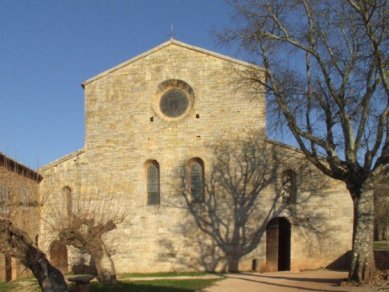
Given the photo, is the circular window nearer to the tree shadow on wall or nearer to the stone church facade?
the stone church facade

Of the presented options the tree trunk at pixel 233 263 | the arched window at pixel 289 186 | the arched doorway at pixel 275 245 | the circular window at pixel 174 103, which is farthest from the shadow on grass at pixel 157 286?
the circular window at pixel 174 103

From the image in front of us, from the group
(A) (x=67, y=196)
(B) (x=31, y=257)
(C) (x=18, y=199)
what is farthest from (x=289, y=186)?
(B) (x=31, y=257)

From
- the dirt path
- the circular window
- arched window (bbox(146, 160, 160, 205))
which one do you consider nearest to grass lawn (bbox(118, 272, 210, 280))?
the dirt path

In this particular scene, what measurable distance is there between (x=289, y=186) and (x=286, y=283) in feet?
18.5

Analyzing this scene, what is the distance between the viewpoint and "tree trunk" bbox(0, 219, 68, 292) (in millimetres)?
8883

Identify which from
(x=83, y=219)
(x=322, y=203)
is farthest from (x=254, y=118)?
(x=83, y=219)

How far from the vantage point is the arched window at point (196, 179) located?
20906 mm

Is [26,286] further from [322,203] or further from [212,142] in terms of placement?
[322,203]

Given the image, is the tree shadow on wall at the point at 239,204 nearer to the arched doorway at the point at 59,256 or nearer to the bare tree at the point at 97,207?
the bare tree at the point at 97,207

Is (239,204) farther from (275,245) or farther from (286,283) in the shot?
(286,283)

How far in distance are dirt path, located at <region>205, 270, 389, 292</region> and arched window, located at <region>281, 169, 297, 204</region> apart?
125 inches

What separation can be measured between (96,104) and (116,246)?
21.4 ft

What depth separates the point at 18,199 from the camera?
14914mm

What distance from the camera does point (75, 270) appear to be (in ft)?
68.2
